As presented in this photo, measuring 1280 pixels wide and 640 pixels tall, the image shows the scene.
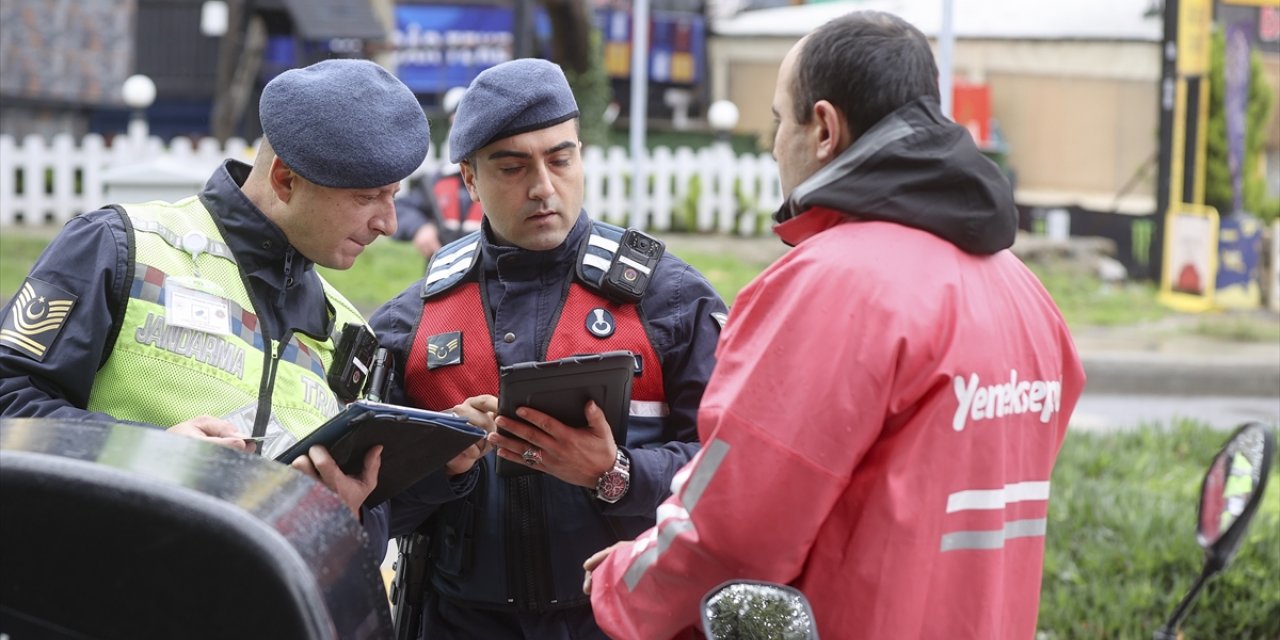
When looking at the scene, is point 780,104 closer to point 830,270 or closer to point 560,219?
point 830,270

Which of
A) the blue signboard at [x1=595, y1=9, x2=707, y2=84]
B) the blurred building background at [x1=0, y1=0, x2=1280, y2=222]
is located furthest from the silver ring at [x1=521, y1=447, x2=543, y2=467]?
the blue signboard at [x1=595, y1=9, x2=707, y2=84]

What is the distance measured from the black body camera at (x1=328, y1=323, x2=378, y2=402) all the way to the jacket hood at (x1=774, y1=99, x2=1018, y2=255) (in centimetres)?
105

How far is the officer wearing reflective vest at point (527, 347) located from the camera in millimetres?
3020

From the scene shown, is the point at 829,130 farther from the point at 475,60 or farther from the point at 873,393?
the point at 475,60

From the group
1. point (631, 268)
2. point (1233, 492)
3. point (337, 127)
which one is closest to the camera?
point (1233, 492)

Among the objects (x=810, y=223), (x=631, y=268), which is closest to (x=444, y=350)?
(x=631, y=268)

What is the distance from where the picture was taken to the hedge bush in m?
4.91

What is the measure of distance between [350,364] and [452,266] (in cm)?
36

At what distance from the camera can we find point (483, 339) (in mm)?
3100

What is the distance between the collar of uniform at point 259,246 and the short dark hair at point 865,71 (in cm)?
111

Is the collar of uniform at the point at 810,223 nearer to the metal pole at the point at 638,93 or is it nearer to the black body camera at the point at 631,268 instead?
the black body camera at the point at 631,268

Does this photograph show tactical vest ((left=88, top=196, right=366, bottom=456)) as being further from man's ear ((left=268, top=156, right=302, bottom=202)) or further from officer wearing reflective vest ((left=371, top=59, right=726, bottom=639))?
officer wearing reflective vest ((left=371, top=59, right=726, bottom=639))

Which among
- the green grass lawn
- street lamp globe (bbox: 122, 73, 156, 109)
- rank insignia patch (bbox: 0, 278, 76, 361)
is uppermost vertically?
rank insignia patch (bbox: 0, 278, 76, 361)

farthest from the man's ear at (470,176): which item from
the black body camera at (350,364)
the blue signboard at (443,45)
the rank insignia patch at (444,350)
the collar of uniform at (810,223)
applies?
the blue signboard at (443,45)
